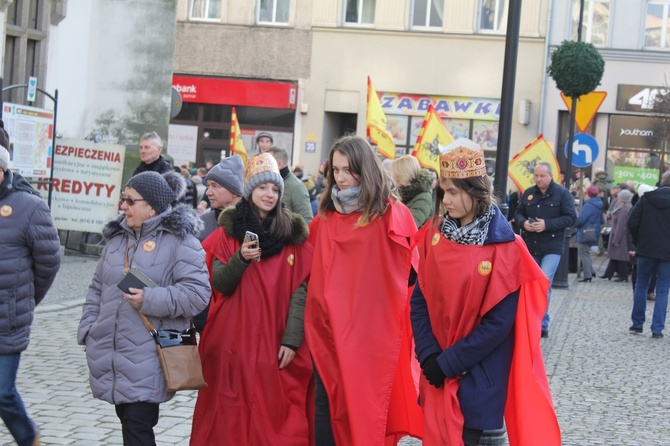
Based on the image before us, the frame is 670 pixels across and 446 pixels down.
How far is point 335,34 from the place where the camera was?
3581cm

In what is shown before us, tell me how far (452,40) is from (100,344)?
30598 mm

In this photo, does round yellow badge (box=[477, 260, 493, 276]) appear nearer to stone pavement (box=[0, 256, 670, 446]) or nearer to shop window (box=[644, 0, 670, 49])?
stone pavement (box=[0, 256, 670, 446])

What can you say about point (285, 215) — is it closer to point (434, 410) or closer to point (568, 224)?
Result: point (434, 410)

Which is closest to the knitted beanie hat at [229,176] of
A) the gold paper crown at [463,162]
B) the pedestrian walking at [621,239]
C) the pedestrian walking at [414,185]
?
the gold paper crown at [463,162]

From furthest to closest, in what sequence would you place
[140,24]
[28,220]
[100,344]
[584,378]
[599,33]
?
[599,33] < [140,24] < [584,378] < [28,220] < [100,344]

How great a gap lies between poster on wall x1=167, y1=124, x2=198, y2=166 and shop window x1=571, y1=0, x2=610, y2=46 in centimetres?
1252

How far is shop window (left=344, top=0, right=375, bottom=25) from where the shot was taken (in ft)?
118

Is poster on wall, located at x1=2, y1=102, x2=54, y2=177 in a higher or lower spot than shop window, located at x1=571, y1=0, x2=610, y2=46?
lower

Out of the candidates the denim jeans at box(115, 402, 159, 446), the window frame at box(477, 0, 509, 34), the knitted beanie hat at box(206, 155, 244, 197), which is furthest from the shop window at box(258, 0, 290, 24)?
the denim jeans at box(115, 402, 159, 446)

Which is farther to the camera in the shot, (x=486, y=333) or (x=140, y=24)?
(x=140, y=24)

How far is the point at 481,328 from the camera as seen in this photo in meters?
4.74

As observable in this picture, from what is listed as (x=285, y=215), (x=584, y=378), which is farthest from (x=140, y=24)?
(x=285, y=215)

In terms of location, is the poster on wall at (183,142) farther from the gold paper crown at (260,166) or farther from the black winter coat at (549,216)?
the gold paper crown at (260,166)

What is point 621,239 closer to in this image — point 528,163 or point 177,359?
point 528,163
